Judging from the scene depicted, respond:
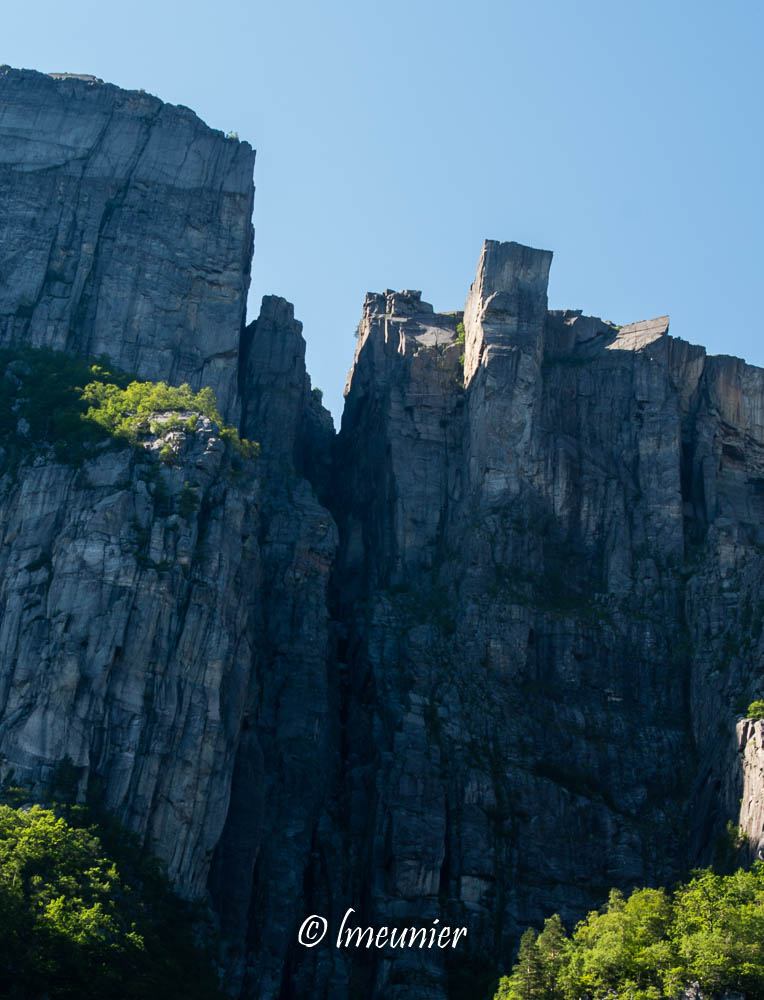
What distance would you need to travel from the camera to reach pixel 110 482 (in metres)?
85.6

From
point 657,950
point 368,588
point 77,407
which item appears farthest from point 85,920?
point 368,588

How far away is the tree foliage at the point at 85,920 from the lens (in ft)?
217

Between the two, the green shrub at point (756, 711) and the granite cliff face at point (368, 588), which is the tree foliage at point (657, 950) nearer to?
the granite cliff face at point (368, 588)

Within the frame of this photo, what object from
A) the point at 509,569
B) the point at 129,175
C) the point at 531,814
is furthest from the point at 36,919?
the point at 129,175

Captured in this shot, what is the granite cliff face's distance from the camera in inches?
3159

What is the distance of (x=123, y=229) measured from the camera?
10381 cm

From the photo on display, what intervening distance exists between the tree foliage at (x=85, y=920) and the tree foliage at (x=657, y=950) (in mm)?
13655

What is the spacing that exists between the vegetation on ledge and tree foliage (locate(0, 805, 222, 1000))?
21.3 metres

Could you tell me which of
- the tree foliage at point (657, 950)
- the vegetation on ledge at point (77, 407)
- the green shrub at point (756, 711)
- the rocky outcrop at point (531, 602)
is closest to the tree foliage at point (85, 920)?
the rocky outcrop at point (531, 602)

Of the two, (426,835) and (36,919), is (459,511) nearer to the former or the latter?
(426,835)

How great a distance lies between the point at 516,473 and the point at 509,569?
596 cm

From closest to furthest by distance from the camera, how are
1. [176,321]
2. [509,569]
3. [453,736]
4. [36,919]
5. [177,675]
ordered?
[36,919] < [177,675] < [453,736] < [509,569] < [176,321]

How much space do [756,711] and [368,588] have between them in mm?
24850

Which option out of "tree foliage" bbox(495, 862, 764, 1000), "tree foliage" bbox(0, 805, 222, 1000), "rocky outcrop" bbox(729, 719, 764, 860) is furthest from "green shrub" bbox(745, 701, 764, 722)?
"tree foliage" bbox(0, 805, 222, 1000)
